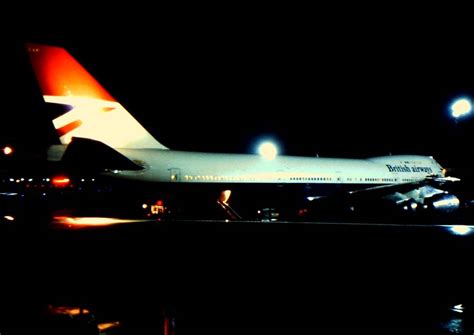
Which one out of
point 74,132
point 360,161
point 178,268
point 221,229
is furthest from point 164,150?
point 178,268

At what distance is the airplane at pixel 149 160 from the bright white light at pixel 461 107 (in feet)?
14.6

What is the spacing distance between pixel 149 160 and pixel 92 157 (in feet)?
10.1

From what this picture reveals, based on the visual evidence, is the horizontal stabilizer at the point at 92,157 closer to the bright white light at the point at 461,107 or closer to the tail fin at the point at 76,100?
the tail fin at the point at 76,100

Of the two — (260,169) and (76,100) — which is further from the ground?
(76,100)

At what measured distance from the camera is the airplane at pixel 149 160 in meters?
17.6

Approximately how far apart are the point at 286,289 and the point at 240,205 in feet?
56.6

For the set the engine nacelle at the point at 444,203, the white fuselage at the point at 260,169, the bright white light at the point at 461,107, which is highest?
the bright white light at the point at 461,107

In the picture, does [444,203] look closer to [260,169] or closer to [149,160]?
[260,169]

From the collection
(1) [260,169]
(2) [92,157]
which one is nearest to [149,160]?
(2) [92,157]

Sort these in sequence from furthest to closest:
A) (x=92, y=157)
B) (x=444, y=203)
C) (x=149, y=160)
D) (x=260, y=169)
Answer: (x=260, y=169) → (x=444, y=203) → (x=149, y=160) → (x=92, y=157)

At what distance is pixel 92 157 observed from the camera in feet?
54.2

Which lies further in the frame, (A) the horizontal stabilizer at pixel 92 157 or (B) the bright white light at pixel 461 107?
(B) the bright white light at pixel 461 107

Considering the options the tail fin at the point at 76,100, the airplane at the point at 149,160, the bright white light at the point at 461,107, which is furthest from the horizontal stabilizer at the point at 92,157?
the bright white light at the point at 461,107

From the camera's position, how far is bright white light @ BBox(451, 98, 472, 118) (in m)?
18.0
